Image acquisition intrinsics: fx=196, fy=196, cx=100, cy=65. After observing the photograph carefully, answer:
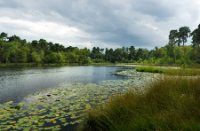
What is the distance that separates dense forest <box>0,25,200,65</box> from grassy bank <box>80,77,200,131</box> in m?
30.0

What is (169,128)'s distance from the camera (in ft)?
13.8

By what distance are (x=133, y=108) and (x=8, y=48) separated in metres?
77.1

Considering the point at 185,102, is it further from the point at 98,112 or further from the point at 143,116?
the point at 98,112

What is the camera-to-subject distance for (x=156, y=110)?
548 centimetres

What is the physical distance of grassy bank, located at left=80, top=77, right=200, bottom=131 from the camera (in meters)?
4.53

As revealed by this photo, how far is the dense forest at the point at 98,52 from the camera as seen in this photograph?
65.4 meters

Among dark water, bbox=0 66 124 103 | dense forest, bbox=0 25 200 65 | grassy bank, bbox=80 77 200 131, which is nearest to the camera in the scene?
grassy bank, bbox=80 77 200 131

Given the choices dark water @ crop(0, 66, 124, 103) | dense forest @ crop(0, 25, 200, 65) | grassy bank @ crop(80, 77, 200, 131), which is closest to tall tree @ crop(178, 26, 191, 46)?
dense forest @ crop(0, 25, 200, 65)

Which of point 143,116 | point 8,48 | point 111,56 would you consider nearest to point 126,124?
point 143,116

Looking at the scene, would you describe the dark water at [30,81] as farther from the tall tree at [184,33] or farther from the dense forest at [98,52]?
the tall tree at [184,33]

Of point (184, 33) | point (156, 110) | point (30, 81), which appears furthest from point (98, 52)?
point (156, 110)

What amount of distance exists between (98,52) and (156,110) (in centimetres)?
13709

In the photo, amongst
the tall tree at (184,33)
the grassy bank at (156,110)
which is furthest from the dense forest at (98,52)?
the grassy bank at (156,110)

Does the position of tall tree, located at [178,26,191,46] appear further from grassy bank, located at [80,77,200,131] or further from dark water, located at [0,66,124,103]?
grassy bank, located at [80,77,200,131]
